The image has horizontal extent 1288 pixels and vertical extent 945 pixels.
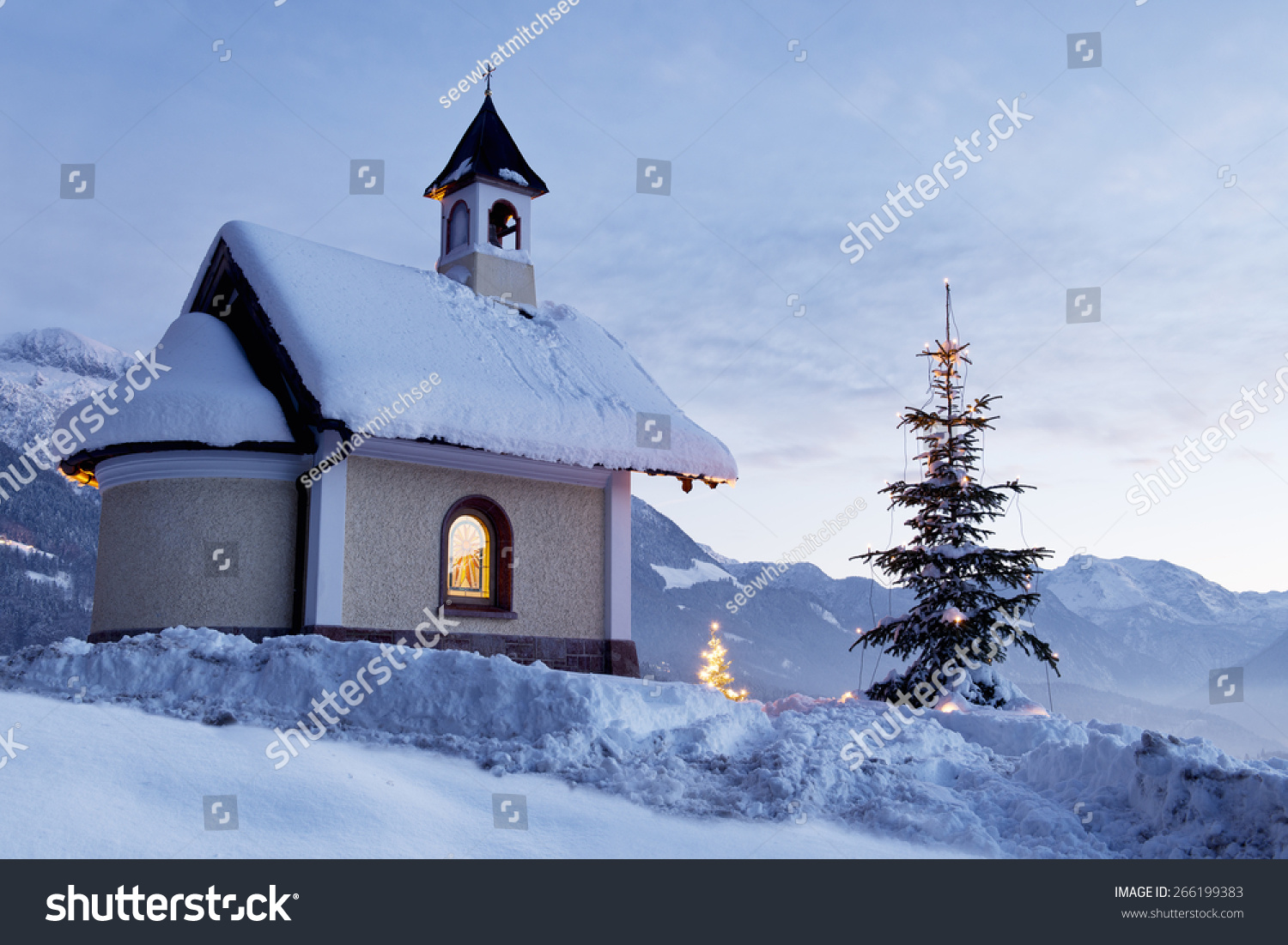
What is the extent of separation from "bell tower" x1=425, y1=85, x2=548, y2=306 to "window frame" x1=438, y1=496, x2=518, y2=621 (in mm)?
4283

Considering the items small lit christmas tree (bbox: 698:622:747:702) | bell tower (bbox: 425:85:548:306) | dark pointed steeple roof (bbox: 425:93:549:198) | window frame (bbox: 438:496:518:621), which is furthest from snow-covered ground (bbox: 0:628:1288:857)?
small lit christmas tree (bbox: 698:622:747:702)

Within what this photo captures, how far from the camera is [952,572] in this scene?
15.6 metres

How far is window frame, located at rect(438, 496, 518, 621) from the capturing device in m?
13.0

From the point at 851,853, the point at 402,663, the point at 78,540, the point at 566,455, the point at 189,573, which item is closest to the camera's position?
the point at 851,853

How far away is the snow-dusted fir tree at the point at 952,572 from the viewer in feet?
49.8

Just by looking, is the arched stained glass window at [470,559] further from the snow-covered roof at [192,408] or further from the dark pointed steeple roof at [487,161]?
the dark pointed steeple roof at [487,161]

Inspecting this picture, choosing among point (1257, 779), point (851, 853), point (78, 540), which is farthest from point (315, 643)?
point (78, 540)

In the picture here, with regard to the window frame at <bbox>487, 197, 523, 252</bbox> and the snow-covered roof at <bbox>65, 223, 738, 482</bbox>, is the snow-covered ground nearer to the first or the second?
the snow-covered roof at <bbox>65, 223, 738, 482</bbox>

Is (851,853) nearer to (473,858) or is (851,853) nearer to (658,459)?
(473,858)

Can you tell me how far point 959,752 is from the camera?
999 cm

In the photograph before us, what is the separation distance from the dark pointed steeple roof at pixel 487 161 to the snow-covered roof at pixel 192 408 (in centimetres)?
563

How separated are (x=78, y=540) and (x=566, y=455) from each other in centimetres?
12141

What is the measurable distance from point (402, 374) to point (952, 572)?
28.6 feet

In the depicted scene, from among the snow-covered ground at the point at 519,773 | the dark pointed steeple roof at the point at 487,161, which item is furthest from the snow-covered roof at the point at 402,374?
the snow-covered ground at the point at 519,773
